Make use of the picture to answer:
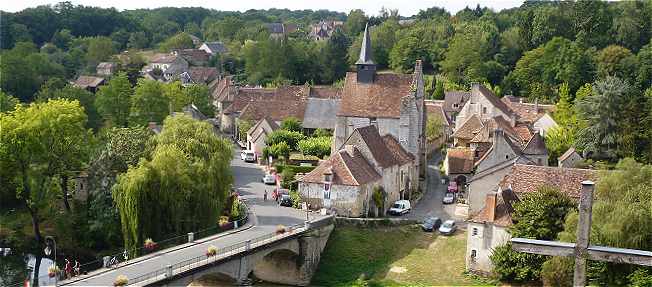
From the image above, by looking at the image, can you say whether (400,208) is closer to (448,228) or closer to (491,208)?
(448,228)

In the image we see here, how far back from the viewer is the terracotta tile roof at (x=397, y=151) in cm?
5615

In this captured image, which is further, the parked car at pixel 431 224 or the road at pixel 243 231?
the parked car at pixel 431 224

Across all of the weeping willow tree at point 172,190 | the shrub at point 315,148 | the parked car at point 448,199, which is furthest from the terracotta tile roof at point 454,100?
the weeping willow tree at point 172,190

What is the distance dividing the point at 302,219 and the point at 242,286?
30.7 feet

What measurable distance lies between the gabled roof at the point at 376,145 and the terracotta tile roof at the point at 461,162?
27.3ft

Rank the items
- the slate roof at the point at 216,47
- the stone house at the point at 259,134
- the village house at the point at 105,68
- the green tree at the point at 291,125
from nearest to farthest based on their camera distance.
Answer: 1. the stone house at the point at 259,134
2. the green tree at the point at 291,125
3. the village house at the point at 105,68
4. the slate roof at the point at 216,47

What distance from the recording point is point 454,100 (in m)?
94.4

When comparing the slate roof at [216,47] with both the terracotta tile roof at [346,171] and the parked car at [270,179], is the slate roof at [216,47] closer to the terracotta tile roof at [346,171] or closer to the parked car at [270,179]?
the parked car at [270,179]

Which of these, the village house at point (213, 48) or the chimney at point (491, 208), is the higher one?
the village house at point (213, 48)

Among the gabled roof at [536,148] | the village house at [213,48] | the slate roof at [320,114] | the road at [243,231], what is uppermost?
the village house at [213,48]

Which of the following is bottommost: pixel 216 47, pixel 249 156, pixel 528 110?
pixel 249 156

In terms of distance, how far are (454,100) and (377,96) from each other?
3623 cm

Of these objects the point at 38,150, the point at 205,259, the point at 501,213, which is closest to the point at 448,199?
the point at 501,213

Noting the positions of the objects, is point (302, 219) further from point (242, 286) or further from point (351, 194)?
point (242, 286)
